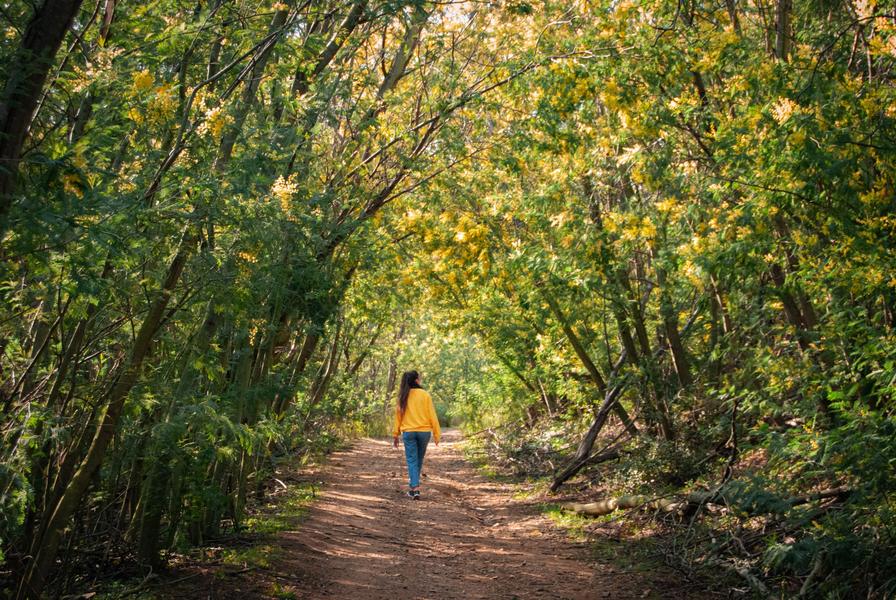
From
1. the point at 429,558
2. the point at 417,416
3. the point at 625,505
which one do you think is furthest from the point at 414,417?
the point at 429,558

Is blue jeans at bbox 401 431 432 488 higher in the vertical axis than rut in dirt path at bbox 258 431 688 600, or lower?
higher

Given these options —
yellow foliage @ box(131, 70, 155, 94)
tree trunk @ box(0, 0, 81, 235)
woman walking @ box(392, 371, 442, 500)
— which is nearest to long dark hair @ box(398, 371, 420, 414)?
woman walking @ box(392, 371, 442, 500)

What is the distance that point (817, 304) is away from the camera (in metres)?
7.74

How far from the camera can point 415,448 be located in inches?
425

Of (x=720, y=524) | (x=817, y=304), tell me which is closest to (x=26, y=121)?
(x=720, y=524)

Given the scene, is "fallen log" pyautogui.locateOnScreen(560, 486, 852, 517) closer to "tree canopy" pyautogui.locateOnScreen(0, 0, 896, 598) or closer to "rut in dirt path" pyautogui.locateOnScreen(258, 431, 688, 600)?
"tree canopy" pyautogui.locateOnScreen(0, 0, 896, 598)

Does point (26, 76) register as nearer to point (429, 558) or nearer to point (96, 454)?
point (96, 454)

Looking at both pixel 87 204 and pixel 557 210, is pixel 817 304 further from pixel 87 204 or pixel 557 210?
pixel 87 204

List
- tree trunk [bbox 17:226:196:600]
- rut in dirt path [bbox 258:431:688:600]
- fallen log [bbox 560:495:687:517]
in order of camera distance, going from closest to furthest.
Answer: tree trunk [bbox 17:226:196:600], rut in dirt path [bbox 258:431:688:600], fallen log [bbox 560:495:687:517]

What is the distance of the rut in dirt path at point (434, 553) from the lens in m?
6.25

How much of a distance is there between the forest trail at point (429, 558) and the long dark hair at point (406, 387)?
1.49m

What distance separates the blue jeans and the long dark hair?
1.24 ft

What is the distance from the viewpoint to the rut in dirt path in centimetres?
625

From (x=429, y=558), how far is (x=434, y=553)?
293 millimetres
